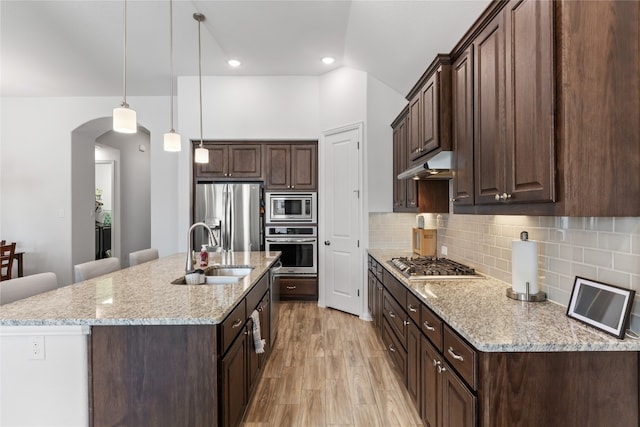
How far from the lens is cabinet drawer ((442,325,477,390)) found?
1263 millimetres

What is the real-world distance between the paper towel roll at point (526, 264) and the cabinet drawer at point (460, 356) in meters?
0.53

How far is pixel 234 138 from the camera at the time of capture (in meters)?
4.75

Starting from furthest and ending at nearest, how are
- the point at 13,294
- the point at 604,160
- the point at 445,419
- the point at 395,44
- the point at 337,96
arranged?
the point at 337,96 → the point at 395,44 → the point at 13,294 → the point at 445,419 → the point at 604,160

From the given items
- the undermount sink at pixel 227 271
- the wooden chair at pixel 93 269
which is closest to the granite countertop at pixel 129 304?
the wooden chair at pixel 93 269

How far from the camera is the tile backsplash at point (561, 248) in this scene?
4.24 ft

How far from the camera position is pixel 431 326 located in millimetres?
1749

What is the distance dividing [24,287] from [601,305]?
9.15 feet

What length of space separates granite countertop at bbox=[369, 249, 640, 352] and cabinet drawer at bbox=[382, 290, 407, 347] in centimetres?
41

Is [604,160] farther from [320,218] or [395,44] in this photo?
[320,218]

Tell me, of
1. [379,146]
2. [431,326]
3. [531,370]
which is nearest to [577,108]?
[531,370]

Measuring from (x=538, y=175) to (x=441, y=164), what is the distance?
3.13 feet

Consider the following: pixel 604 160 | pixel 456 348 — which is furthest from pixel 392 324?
pixel 604 160

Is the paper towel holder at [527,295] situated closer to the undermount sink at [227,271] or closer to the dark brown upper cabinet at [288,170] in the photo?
the undermount sink at [227,271]

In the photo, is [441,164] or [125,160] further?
[125,160]
